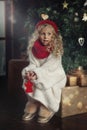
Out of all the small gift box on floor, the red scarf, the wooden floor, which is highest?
the red scarf

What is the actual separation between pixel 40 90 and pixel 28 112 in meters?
0.16

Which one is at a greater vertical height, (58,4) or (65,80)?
(58,4)

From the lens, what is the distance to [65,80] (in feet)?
5.88

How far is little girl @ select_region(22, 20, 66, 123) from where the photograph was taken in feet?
5.60

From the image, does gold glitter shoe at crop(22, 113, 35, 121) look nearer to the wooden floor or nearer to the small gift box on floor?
the wooden floor

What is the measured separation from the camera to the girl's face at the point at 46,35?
1750mm

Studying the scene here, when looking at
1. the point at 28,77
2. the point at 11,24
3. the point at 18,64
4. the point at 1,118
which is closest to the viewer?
the point at 28,77

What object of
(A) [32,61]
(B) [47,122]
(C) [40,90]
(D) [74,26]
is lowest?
(B) [47,122]

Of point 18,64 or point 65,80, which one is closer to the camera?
point 65,80

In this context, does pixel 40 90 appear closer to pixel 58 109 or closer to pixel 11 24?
pixel 58 109

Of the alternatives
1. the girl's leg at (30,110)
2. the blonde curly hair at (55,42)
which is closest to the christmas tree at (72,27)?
the blonde curly hair at (55,42)

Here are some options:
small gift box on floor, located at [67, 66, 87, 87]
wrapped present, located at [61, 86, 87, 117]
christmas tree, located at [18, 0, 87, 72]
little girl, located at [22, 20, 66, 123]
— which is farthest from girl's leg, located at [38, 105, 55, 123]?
christmas tree, located at [18, 0, 87, 72]

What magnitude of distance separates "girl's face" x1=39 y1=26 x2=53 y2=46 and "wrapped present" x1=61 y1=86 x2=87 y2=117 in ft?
0.94

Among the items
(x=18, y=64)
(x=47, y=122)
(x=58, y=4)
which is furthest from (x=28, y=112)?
(x=58, y=4)
